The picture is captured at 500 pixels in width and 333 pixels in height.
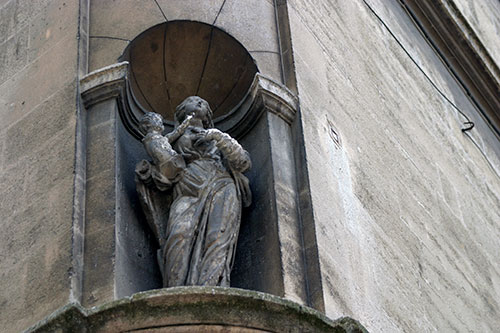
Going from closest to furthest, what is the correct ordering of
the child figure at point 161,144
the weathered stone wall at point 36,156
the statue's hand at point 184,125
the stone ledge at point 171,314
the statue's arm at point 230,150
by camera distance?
the stone ledge at point 171,314 → the weathered stone wall at point 36,156 → the child figure at point 161,144 → the statue's arm at point 230,150 → the statue's hand at point 184,125

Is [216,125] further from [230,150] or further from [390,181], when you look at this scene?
[390,181]

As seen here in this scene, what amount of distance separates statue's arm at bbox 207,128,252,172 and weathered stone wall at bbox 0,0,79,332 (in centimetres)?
94

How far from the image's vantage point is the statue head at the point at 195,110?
9562 mm

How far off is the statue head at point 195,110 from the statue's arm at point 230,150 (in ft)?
1.40

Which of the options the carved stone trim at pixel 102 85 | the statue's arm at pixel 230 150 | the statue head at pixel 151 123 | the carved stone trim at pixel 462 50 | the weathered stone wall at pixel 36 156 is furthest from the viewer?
the carved stone trim at pixel 462 50

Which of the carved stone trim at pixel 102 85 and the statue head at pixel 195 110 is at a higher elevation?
the carved stone trim at pixel 102 85

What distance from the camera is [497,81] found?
1502 cm

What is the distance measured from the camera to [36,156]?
9367 millimetres

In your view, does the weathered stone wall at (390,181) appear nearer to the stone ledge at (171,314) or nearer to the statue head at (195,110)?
the statue head at (195,110)

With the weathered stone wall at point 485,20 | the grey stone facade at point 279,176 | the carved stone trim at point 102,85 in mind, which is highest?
the carved stone trim at point 102,85

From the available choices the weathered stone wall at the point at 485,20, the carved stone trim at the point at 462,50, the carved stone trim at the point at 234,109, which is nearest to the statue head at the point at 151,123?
the carved stone trim at the point at 234,109

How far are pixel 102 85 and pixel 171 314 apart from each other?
229cm

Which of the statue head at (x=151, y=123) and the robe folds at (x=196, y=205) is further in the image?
the statue head at (x=151, y=123)

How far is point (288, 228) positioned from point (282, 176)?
0.45 meters
